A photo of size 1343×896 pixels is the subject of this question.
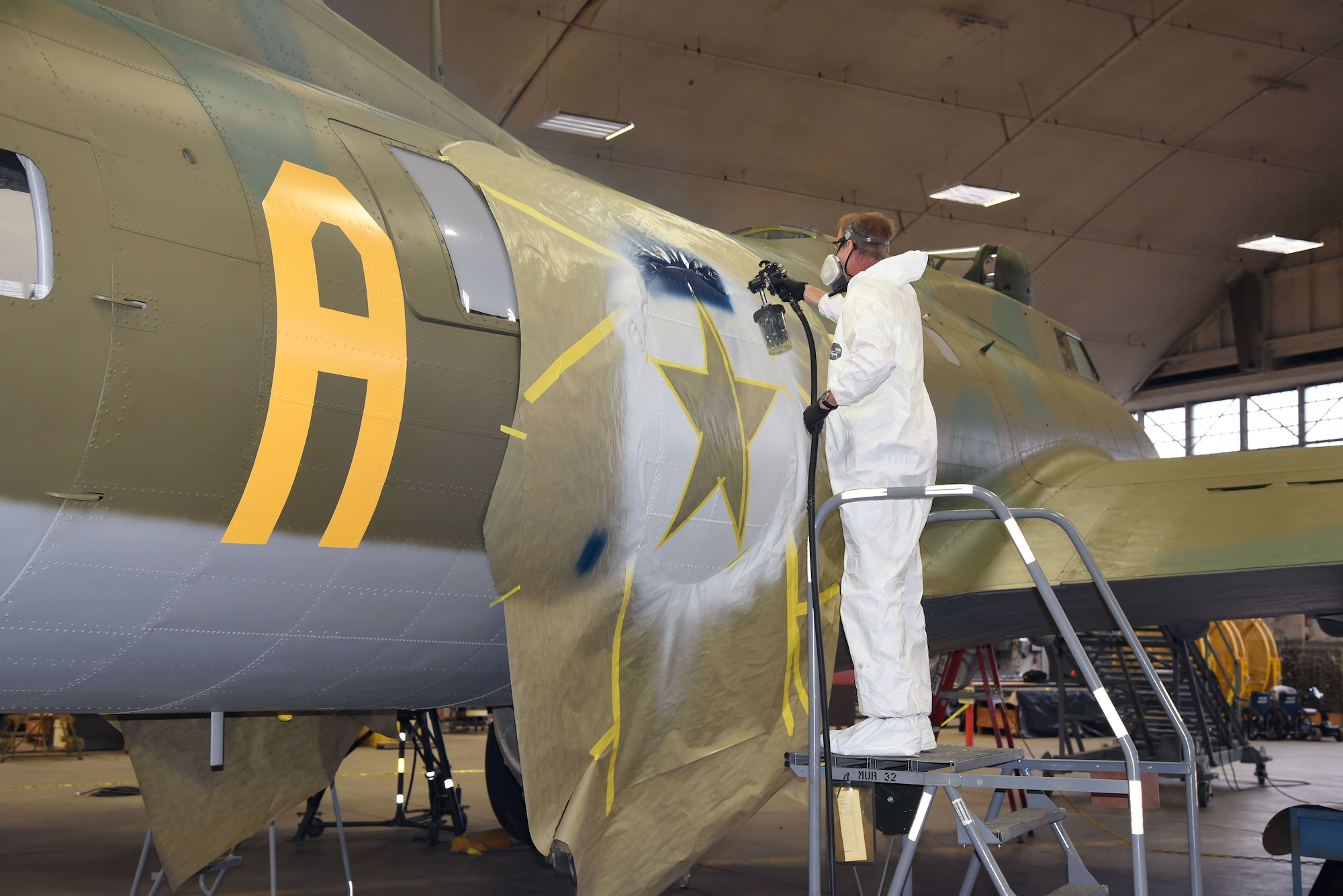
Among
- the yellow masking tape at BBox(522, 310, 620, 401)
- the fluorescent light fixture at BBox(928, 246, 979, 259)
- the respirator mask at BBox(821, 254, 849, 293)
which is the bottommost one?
the yellow masking tape at BBox(522, 310, 620, 401)

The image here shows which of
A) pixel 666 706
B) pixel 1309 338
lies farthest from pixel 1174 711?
pixel 1309 338

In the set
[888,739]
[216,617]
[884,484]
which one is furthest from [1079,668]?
[216,617]

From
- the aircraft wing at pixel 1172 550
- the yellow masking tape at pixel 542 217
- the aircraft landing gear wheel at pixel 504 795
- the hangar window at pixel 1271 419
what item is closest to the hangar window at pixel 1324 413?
the hangar window at pixel 1271 419

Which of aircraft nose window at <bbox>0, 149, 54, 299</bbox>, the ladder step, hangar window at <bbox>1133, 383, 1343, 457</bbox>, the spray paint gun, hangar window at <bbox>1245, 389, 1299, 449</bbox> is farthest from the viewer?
hangar window at <bbox>1245, 389, 1299, 449</bbox>

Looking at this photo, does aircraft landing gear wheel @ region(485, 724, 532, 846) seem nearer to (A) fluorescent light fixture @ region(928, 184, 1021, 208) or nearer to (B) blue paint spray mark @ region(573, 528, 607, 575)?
(B) blue paint spray mark @ region(573, 528, 607, 575)

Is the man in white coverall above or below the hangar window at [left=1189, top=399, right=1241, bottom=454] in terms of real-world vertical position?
below

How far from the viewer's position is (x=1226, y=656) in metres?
21.8

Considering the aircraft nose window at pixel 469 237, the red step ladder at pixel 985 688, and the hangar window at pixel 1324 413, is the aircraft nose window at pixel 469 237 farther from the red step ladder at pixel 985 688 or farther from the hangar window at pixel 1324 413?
the hangar window at pixel 1324 413

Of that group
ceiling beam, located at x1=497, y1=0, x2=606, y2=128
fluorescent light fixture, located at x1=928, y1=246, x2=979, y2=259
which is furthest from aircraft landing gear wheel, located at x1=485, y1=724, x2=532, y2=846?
ceiling beam, located at x1=497, y1=0, x2=606, y2=128

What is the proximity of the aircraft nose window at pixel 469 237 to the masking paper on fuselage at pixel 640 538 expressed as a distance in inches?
2.8

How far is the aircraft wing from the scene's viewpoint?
612cm

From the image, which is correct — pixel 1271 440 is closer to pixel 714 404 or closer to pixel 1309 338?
pixel 1309 338

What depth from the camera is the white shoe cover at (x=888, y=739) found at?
4.19 meters

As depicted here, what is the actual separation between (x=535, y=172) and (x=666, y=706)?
7.39 feet
